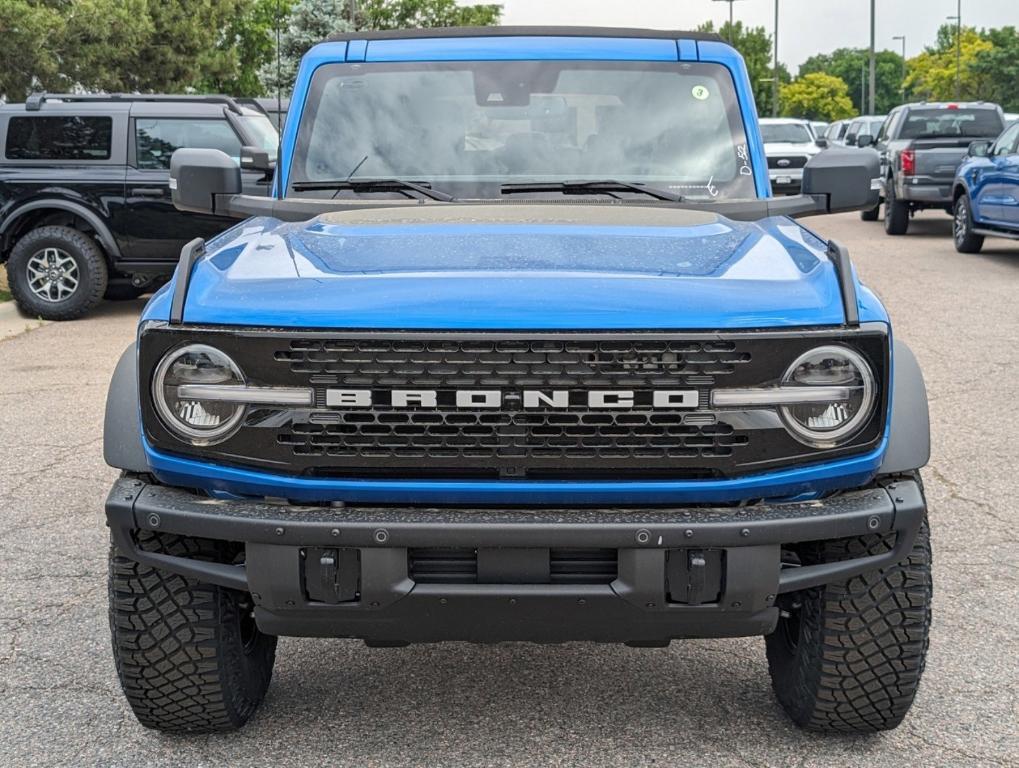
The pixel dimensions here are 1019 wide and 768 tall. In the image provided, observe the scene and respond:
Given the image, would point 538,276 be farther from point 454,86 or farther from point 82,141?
point 82,141

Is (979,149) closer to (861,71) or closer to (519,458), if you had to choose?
(519,458)

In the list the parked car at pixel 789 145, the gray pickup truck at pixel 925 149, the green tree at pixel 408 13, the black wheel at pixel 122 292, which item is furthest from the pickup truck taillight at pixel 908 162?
the green tree at pixel 408 13

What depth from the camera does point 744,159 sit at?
466 cm

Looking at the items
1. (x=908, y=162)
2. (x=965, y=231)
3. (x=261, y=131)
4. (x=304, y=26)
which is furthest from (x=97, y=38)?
(x=304, y=26)

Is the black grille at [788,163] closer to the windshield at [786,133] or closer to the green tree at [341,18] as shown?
the windshield at [786,133]

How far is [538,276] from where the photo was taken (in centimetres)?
329

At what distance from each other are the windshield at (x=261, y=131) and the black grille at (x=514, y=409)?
982 cm

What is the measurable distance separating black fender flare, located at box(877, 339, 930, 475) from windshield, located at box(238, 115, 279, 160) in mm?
9855

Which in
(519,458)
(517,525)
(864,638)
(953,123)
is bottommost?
(864,638)

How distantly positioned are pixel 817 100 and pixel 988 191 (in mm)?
118486

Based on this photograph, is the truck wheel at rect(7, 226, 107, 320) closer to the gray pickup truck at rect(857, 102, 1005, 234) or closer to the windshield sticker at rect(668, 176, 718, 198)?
the windshield sticker at rect(668, 176, 718, 198)

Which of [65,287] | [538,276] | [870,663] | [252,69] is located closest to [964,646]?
[870,663]

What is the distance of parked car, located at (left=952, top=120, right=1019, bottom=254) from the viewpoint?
50.8 ft

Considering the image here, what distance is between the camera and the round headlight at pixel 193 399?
3244 mm
